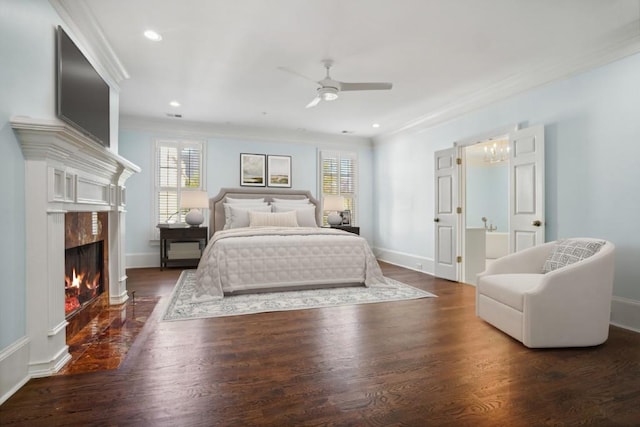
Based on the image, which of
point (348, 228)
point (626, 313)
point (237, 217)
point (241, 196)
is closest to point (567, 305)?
point (626, 313)

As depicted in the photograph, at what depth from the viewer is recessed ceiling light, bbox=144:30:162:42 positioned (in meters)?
2.93

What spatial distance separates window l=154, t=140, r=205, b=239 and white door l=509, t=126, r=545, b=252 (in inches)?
196

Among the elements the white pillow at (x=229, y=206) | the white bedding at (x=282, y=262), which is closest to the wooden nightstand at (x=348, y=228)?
the white pillow at (x=229, y=206)

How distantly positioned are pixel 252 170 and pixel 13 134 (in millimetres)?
4577

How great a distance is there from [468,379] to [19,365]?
2553 millimetres

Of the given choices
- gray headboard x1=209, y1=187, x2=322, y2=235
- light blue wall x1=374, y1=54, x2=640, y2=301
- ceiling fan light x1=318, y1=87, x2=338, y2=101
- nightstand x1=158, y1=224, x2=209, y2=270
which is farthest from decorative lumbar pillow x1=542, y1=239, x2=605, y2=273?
nightstand x1=158, y1=224, x2=209, y2=270

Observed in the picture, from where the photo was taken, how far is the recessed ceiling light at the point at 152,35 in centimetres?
293

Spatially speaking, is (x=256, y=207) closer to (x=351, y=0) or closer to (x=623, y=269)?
(x=351, y=0)

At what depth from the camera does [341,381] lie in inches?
74.7

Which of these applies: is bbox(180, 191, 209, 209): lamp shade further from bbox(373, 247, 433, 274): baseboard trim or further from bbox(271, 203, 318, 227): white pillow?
bbox(373, 247, 433, 274): baseboard trim

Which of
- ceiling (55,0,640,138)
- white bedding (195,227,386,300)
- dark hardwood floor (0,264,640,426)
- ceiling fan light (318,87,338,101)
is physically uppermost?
ceiling (55,0,640,138)

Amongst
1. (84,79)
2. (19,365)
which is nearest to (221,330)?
(19,365)

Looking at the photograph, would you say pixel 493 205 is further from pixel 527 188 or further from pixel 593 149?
pixel 593 149

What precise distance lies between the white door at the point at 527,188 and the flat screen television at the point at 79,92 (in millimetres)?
4349
